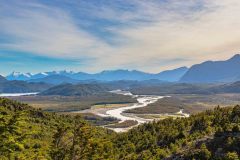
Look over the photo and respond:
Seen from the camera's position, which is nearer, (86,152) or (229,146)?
(86,152)

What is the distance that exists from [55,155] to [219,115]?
3898cm

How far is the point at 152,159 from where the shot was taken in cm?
5800

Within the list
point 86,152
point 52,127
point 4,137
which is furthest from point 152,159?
point 52,127

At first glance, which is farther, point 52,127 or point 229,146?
point 52,127

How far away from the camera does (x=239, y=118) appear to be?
64812 mm

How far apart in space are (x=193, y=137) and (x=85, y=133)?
27.9 meters

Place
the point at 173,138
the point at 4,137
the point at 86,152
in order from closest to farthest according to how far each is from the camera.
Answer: the point at 4,137
the point at 86,152
the point at 173,138

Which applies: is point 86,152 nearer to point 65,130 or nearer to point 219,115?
point 65,130

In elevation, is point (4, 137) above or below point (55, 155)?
above

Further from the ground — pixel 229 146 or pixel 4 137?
pixel 4 137

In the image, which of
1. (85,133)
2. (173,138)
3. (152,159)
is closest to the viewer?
(85,133)

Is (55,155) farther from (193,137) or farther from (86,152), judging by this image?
(193,137)

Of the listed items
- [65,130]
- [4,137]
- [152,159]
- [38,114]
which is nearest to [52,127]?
[38,114]

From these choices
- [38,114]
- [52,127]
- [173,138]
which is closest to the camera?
[173,138]
